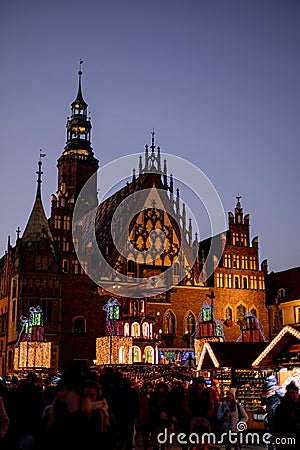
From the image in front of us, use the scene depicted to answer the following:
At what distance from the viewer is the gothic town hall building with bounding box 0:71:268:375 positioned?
115 ft

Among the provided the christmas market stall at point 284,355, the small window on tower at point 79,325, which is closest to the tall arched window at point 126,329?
the small window on tower at point 79,325

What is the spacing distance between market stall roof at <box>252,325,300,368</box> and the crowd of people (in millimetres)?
2582

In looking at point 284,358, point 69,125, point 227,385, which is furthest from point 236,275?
point 284,358

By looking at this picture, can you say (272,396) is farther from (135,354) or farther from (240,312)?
(240,312)

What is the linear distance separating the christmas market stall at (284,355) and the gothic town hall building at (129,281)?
58.0 feet

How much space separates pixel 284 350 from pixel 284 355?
0.11 meters

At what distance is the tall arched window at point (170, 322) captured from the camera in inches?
1491

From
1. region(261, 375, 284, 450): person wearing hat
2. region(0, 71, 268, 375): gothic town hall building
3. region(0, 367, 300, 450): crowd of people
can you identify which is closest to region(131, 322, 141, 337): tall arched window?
region(0, 71, 268, 375): gothic town hall building

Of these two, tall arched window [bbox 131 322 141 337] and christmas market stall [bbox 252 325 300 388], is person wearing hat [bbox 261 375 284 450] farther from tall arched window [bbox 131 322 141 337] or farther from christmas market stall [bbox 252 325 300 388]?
tall arched window [bbox 131 322 141 337]

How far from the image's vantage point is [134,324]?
32.2 m

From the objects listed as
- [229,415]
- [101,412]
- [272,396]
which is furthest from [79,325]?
[101,412]

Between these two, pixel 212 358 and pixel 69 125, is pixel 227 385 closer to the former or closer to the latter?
pixel 212 358

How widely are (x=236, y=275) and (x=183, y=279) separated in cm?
348

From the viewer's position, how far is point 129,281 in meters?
37.5
